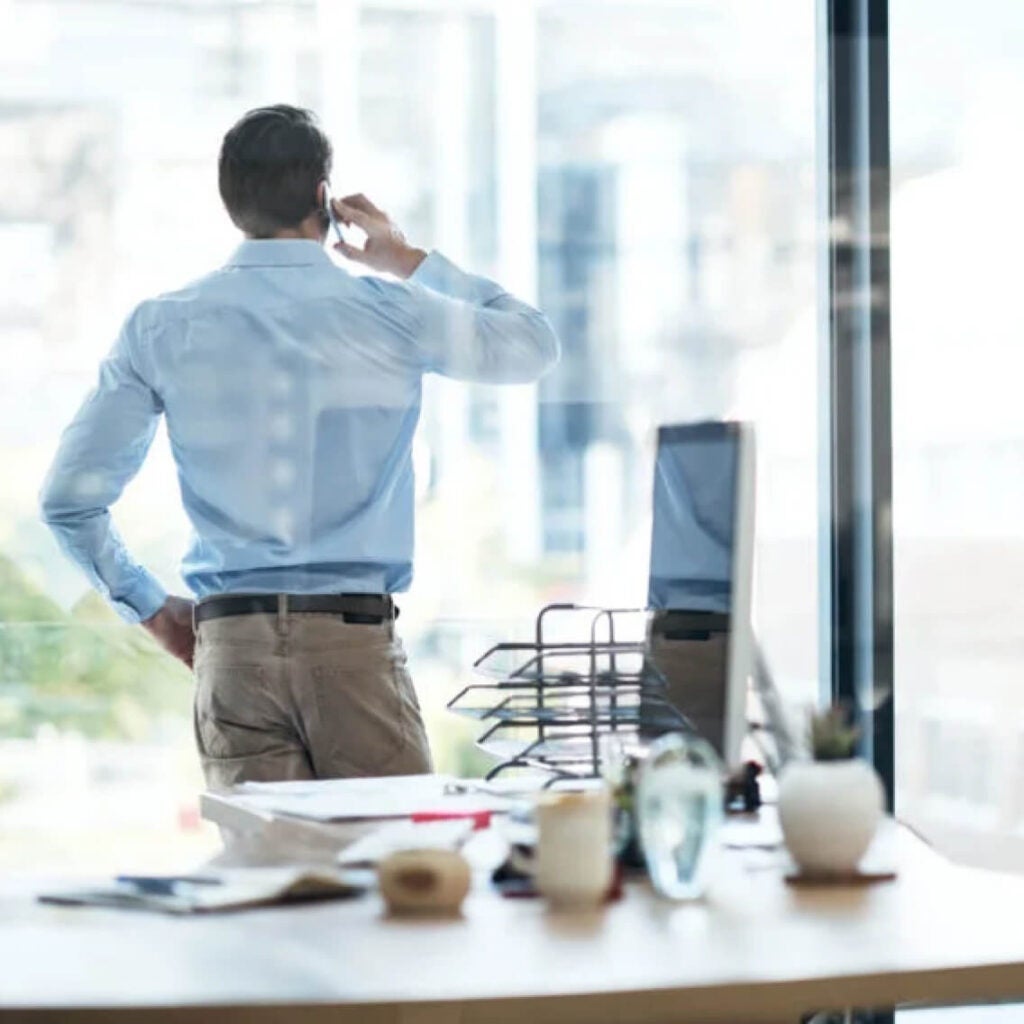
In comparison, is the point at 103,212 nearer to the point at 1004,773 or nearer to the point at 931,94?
the point at 931,94

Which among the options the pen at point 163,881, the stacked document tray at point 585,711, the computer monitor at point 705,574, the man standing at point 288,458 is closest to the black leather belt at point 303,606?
the man standing at point 288,458

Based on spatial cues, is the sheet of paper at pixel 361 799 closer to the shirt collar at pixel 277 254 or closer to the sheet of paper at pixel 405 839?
the sheet of paper at pixel 405 839

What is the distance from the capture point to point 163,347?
3.32 metres

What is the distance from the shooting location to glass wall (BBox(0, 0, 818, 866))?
389cm

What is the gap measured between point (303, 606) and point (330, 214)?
694 millimetres

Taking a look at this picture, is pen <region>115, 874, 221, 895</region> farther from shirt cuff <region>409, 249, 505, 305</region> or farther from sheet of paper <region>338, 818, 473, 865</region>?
shirt cuff <region>409, 249, 505, 305</region>

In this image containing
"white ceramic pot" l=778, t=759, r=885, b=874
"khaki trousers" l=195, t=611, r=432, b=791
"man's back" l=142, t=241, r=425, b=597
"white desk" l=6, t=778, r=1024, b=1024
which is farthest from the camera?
"man's back" l=142, t=241, r=425, b=597

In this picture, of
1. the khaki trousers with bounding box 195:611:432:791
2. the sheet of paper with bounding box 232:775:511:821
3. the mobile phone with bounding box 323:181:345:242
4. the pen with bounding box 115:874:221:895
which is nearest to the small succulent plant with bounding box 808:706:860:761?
the sheet of paper with bounding box 232:775:511:821

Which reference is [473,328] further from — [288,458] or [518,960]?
[518,960]

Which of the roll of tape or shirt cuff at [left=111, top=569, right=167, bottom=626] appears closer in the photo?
the roll of tape

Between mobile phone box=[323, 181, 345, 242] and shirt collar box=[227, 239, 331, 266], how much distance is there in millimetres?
81

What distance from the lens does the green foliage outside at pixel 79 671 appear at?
3895mm

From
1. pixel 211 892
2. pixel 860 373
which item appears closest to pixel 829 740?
pixel 211 892

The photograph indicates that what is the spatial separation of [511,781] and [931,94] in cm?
194
